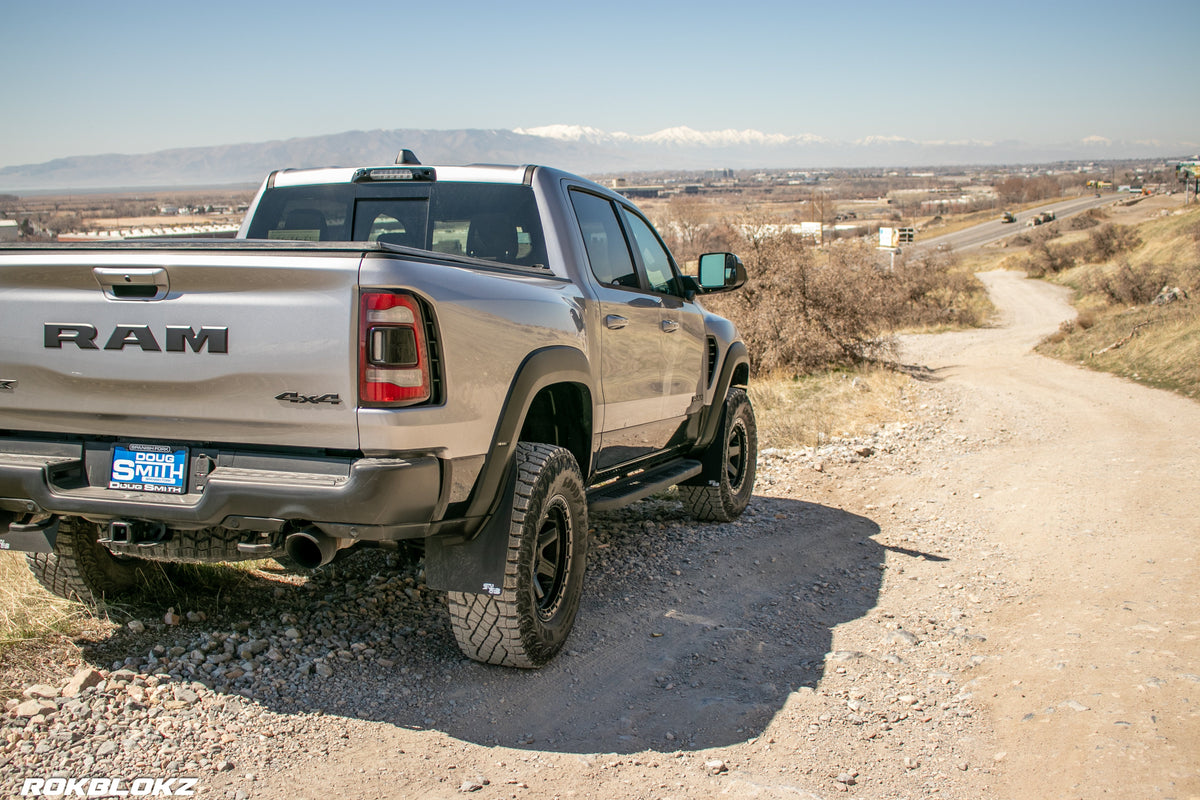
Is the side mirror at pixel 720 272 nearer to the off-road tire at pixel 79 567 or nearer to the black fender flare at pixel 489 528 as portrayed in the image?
the black fender flare at pixel 489 528

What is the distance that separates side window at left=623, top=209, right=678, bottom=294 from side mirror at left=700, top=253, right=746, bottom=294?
0.27 meters

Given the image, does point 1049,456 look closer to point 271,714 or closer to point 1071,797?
point 1071,797

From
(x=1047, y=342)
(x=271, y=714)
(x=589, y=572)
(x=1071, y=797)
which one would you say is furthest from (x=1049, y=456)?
(x=1047, y=342)

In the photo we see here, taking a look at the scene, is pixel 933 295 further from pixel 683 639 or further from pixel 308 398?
pixel 308 398

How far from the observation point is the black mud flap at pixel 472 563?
12.1 ft

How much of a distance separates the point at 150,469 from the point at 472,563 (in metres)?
1.21

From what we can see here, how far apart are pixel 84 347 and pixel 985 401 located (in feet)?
44.2

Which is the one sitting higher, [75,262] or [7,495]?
[75,262]

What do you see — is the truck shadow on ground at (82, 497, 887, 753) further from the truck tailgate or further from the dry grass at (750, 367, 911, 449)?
the dry grass at (750, 367, 911, 449)

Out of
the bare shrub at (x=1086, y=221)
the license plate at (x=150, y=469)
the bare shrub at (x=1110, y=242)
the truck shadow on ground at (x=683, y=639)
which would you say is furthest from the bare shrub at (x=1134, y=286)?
the bare shrub at (x=1086, y=221)

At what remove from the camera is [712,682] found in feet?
13.6

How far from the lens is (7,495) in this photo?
342 cm

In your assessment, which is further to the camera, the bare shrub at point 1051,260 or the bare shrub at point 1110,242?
the bare shrub at point 1051,260

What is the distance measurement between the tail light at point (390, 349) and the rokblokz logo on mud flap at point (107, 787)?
4.57 feet
